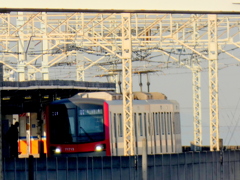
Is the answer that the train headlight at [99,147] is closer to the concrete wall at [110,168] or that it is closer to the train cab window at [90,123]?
the train cab window at [90,123]

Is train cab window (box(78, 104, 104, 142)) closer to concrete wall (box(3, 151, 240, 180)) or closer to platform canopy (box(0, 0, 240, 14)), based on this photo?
concrete wall (box(3, 151, 240, 180))

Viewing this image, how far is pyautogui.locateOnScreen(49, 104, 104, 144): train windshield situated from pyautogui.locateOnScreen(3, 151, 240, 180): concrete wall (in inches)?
222

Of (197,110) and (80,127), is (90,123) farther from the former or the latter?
(197,110)

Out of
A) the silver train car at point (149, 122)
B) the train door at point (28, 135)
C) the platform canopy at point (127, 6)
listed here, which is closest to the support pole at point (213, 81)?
the silver train car at point (149, 122)

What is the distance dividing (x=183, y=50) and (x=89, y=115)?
24319 mm

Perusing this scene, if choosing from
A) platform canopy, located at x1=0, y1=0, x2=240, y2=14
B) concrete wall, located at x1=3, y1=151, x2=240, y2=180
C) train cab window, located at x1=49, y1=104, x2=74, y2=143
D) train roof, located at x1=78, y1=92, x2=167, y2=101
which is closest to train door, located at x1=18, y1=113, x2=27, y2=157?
train roof, located at x1=78, y1=92, x2=167, y2=101

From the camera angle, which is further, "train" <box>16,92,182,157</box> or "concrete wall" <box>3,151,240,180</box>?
"train" <box>16,92,182,157</box>

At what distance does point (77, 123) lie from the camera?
29.0 m

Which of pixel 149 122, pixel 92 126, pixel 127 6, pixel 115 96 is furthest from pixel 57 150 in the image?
pixel 127 6

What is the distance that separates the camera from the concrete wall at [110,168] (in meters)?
21.7

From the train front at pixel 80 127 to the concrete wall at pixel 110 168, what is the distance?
5512 mm

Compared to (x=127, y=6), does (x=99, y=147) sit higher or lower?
lower

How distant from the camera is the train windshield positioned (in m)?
28.9

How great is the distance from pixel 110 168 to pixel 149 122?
8973 millimetres
